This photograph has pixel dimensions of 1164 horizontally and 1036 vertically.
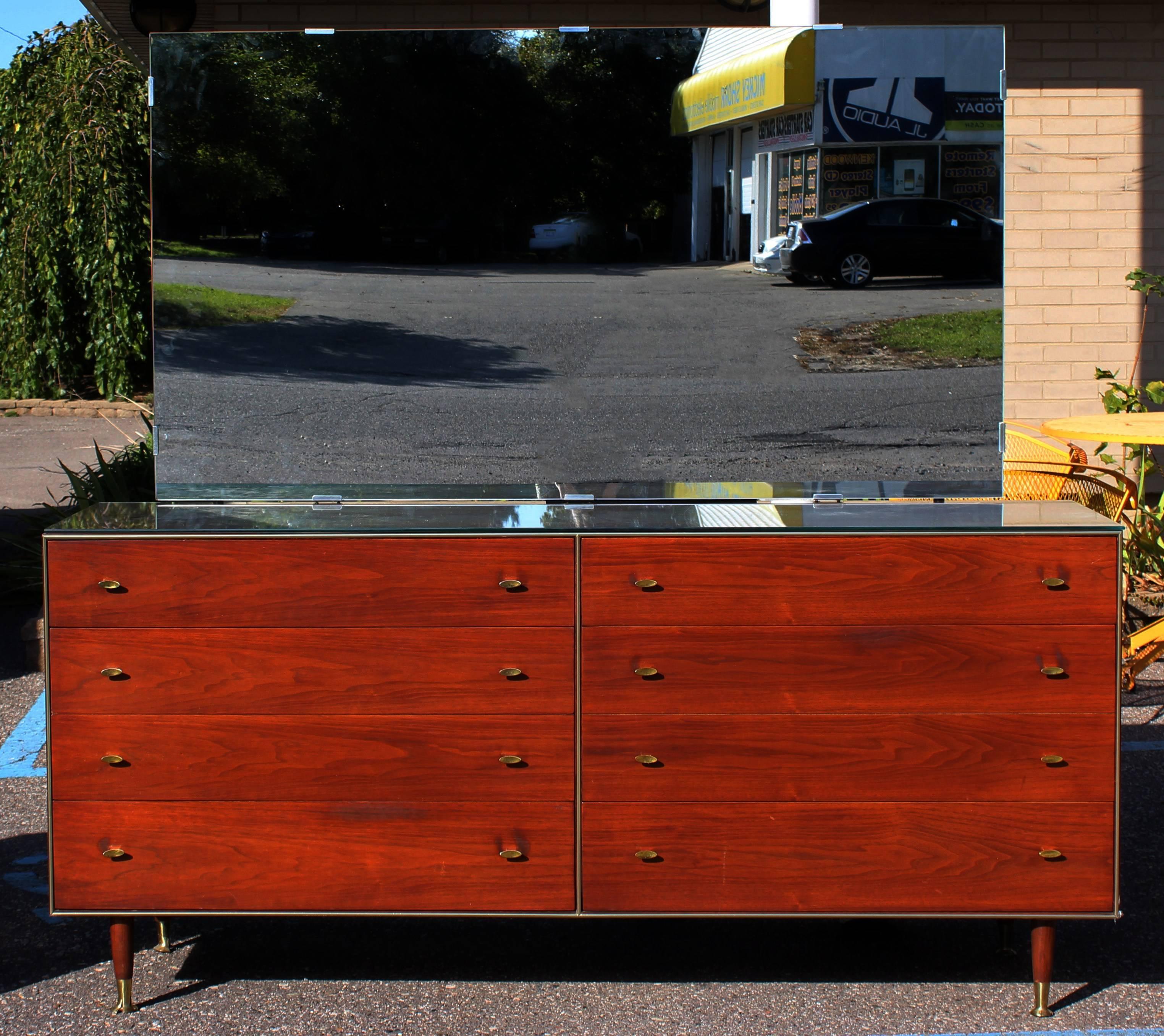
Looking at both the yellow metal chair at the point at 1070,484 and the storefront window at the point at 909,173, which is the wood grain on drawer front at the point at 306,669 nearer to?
the storefront window at the point at 909,173

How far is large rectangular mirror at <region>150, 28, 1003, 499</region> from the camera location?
3.48 metres

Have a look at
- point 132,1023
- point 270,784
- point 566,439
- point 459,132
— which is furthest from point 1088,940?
point 459,132

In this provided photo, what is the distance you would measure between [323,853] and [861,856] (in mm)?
1245

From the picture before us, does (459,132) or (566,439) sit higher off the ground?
(459,132)

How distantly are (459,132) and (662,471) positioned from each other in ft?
3.51

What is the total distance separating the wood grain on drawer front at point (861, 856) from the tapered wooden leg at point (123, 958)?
1094 mm

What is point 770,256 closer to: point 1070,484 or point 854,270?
point 854,270

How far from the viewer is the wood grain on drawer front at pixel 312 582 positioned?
2.99m

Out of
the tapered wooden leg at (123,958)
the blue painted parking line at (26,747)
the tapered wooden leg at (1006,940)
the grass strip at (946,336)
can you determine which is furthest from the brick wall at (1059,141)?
the tapered wooden leg at (123,958)

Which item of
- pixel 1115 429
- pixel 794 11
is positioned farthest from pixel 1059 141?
pixel 1115 429

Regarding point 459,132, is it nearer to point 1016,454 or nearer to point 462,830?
point 462,830

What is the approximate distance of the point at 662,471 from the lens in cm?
363

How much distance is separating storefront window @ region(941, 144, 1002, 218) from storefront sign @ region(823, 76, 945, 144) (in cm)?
8

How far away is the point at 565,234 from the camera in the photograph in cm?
357
